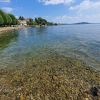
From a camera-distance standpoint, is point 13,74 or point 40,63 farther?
point 40,63

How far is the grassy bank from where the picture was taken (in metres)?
13.7

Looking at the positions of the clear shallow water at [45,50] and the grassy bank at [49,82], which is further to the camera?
the clear shallow water at [45,50]

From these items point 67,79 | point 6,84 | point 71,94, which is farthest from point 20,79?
point 71,94

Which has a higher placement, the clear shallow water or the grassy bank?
the grassy bank

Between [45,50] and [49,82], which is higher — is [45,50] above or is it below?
below

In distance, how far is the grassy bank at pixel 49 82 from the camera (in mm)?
13720

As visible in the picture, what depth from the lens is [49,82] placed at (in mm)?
16500

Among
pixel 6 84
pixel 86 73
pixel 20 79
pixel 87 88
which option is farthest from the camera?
pixel 86 73

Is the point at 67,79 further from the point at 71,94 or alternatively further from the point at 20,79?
the point at 20,79

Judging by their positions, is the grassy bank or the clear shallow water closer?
the grassy bank

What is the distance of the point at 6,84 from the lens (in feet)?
53.5

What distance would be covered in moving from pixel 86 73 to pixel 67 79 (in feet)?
10.0

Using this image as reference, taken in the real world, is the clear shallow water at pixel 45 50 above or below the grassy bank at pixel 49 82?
below

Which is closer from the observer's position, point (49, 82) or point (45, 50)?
point (49, 82)
